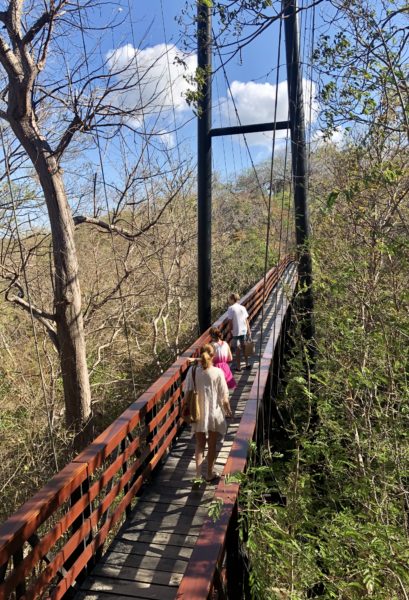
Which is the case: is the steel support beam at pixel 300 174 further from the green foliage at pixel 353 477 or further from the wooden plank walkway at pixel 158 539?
the wooden plank walkway at pixel 158 539

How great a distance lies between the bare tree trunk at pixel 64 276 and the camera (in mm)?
6395

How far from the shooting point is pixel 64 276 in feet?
22.2

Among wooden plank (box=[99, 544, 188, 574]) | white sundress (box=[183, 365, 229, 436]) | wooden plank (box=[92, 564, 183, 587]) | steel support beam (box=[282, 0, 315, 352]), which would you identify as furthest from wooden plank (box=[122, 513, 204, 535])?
steel support beam (box=[282, 0, 315, 352])

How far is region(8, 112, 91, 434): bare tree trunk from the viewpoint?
6395mm

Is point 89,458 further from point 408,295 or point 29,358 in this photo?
point 29,358

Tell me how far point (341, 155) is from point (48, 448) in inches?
289

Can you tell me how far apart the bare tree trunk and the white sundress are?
133 inches

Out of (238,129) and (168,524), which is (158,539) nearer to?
(168,524)

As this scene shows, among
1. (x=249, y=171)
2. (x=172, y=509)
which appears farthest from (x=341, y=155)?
(x=249, y=171)

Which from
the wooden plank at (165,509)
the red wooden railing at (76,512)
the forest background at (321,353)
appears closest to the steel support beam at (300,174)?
the forest background at (321,353)

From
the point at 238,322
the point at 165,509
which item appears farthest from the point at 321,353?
the point at 165,509

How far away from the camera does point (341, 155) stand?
339 inches

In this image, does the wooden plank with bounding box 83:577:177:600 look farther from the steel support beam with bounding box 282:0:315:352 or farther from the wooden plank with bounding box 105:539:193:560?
the steel support beam with bounding box 282:0:315:352

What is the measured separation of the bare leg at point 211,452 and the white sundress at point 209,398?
6 cm
